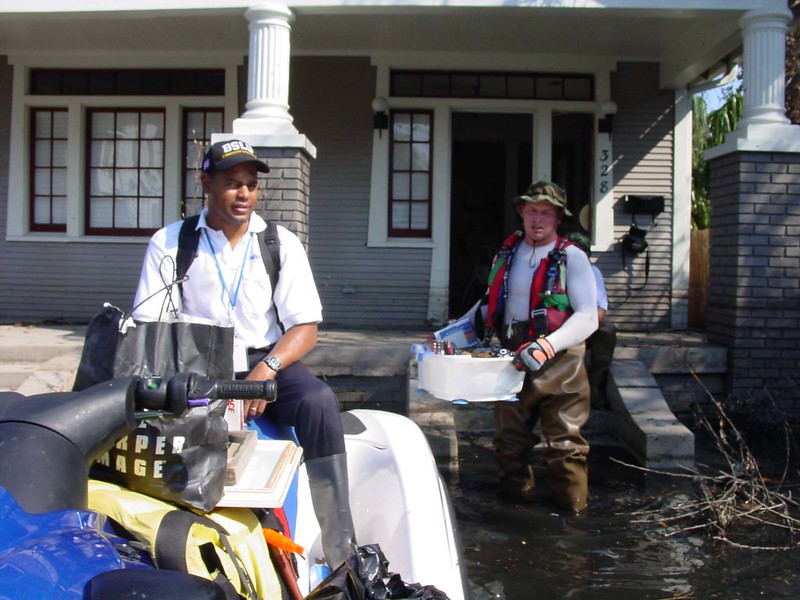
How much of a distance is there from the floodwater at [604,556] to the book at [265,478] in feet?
6.05

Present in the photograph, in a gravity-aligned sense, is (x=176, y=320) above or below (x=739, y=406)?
above

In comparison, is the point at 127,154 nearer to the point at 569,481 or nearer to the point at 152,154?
the point at 152,154

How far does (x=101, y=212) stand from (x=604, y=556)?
8.03 m

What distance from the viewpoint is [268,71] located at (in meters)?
7.88

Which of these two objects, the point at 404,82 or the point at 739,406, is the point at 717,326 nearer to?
the point at 739,406

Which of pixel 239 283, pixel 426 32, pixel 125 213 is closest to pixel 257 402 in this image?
pixel 239 283

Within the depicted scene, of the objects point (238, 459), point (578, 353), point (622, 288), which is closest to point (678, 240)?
point (622, 288)

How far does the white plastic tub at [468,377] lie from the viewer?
439 centimetres

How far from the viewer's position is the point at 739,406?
7453 millimetres

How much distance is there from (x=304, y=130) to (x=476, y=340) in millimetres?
5843

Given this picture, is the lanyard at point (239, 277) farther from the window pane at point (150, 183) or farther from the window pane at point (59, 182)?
the window pane at point (59, 182)

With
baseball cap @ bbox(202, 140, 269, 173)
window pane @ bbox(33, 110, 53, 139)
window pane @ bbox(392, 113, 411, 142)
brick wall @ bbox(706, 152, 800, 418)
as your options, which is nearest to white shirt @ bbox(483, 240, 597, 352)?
baseball cap @ bbox(202, 140, 269, 173)

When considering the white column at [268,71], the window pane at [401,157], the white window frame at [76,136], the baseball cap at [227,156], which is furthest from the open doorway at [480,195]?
the baseball cap at [227,156]

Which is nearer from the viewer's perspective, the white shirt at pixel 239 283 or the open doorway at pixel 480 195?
the white shirt at pixel 239 283
